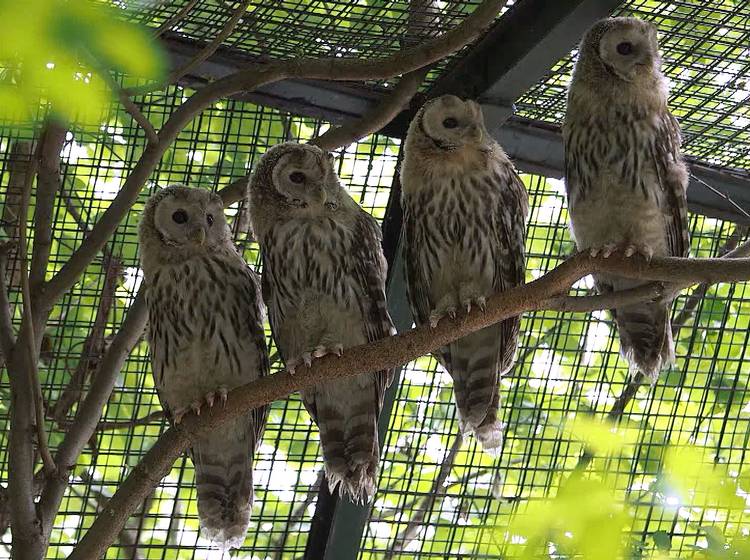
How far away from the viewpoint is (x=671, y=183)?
3158 millimetres

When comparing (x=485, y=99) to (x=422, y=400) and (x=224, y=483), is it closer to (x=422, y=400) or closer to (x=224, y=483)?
(x=422, y=400)

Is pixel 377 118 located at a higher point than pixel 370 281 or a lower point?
higher

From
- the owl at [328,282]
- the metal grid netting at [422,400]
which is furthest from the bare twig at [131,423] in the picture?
the owl at [328,282]

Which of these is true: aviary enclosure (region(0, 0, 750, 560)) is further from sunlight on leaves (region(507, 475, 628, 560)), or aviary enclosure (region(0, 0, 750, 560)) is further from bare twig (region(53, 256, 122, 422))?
sunlight on leaves (region(507, 475, 628, 560))

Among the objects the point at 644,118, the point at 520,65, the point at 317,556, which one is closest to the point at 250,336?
the point at 317,556

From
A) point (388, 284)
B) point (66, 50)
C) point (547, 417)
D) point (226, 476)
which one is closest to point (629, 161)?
point (388, 284)

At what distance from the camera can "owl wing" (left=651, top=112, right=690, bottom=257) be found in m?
3.14

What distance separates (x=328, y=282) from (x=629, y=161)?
964mm

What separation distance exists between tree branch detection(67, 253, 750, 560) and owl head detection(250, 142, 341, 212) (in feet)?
2.09

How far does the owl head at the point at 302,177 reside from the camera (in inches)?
126

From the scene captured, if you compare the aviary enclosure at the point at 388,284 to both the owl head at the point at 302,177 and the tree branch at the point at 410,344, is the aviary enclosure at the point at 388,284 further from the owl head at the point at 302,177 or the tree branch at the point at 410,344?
the owl head at the point at 302,177

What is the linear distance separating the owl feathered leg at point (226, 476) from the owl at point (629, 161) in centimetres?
124

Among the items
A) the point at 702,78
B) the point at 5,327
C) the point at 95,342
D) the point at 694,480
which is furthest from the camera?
the point at 95,342

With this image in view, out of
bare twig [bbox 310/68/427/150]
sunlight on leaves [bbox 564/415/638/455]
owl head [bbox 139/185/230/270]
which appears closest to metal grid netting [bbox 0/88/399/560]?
owl head [bbox 139/185/230/270]
